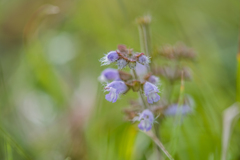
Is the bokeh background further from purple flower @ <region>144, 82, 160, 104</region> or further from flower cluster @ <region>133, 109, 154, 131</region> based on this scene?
purple flower @ <region>144, 82, 160, 104</region>

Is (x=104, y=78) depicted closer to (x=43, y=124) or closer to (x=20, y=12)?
(x=43, y=124)

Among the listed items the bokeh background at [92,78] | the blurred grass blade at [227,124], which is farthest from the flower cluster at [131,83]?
the blurred grass blade at [227,124]

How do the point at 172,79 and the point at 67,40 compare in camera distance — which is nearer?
the point at 172,79

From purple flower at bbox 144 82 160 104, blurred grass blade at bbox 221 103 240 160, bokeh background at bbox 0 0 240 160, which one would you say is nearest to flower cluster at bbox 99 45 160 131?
purple flower at bbox 144 82 160 104

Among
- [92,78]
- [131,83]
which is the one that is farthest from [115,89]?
[92,78]

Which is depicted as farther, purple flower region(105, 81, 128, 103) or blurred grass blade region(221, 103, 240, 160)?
blurred grass blade region(221, 103, 240, 160)

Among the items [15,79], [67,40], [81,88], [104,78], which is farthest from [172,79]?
[67,40]

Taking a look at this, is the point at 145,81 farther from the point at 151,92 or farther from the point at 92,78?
the point at 92,78

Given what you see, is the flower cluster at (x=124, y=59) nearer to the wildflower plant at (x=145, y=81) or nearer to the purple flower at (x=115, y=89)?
the wildflower plant at (x=145, y=81)
